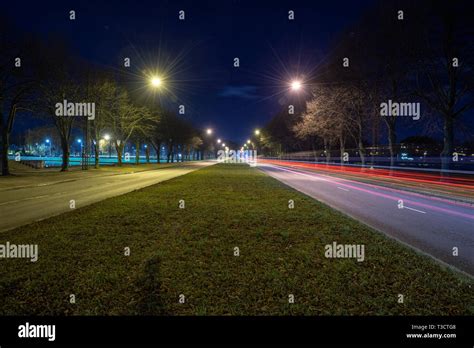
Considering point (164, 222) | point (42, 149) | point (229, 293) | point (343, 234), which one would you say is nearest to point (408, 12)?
point (343, 234)

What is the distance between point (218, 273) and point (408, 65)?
2420cm

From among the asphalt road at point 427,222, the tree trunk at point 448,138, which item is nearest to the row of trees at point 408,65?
the tree trunk at point 448,138

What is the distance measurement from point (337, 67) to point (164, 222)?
2854 cm

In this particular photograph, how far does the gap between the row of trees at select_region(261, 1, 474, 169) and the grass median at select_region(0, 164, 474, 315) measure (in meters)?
18.8

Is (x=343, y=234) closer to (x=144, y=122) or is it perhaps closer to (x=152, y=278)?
(x=152, y=278)

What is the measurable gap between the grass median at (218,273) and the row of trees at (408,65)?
18772mm

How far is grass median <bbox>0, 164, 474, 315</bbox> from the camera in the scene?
383cm

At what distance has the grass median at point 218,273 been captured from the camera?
151 inches

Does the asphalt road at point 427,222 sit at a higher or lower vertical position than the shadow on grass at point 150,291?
lower

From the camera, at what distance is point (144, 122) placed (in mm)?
47719

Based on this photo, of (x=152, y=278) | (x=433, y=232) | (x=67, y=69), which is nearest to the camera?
(x=152, y=278)

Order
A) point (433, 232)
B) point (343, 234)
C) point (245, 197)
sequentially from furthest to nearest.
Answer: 1. point (245, 197)
2. point (433, 232)
3. point (343, 234)

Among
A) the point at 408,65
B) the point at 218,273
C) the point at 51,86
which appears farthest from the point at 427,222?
the point at 51,86

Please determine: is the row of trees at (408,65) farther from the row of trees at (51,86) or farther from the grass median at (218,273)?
the row of trees at (51,86)
